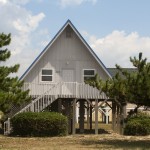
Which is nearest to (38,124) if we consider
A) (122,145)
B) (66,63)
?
(66,63)

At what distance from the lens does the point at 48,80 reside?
36.5 metres

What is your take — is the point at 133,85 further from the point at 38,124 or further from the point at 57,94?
the point at 57,94

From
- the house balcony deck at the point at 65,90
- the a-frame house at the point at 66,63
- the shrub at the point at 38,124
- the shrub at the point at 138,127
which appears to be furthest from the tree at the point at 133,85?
the a-frame house at the point at 66,63

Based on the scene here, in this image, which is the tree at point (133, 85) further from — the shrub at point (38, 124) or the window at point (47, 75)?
the window at point (47, 75)

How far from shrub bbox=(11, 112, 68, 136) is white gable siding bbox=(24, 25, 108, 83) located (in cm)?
571

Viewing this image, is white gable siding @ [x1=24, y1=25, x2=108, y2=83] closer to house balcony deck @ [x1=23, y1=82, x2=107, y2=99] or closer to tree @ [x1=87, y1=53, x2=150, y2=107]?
house balcony deck @ [x1=23, y1=82, x2=107, y2=99]

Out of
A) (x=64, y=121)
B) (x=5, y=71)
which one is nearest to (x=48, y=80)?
(x=64, y=121)

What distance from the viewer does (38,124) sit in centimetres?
3075

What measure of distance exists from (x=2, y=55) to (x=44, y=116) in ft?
21.4

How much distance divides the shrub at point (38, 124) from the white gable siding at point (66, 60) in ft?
18.7

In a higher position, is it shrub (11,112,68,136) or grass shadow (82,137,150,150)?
shrub (11,112,68,136)

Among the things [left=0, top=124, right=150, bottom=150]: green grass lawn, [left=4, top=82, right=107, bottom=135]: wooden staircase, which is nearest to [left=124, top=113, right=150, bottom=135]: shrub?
[left=4, top=82, right=107, bottom=135]: wooden staircase

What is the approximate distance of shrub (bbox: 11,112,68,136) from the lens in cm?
3067

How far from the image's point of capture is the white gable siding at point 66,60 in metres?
36.2
